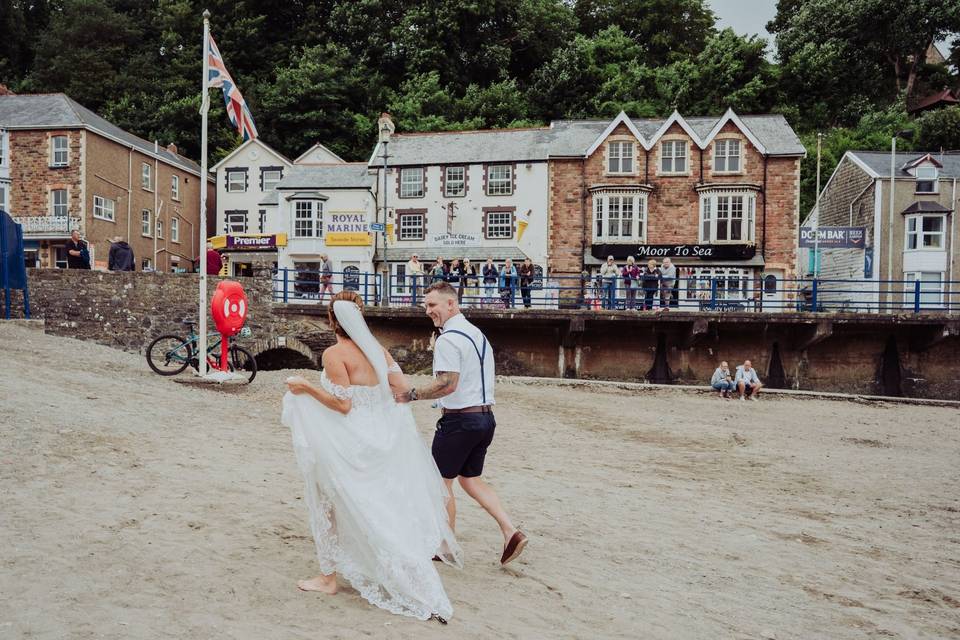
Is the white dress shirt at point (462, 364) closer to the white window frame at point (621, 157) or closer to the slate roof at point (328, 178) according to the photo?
the white window frame at point (621, 157)

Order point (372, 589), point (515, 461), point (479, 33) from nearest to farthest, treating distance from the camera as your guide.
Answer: point (372, 589), point (515, 461), point (479, 33)

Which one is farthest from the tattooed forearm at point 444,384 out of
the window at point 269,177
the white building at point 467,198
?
the window at point 269,177

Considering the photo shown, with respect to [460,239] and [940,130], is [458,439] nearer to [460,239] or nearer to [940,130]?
[460,239]

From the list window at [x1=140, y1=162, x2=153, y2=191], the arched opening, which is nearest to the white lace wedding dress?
the arched opening

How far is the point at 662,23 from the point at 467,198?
33.0 metres

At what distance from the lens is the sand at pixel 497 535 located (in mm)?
4750

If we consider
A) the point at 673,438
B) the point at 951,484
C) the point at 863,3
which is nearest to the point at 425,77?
the point at 863,3

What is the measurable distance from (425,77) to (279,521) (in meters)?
51.4

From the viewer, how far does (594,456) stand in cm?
1241

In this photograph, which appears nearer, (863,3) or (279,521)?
(279,521)

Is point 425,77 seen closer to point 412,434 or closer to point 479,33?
point 479,33

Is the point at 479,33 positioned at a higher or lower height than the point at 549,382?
higher

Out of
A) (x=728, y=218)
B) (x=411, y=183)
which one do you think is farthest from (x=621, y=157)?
(x=411, y=183)

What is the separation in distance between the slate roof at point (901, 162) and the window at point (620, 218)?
1169 centimetres
